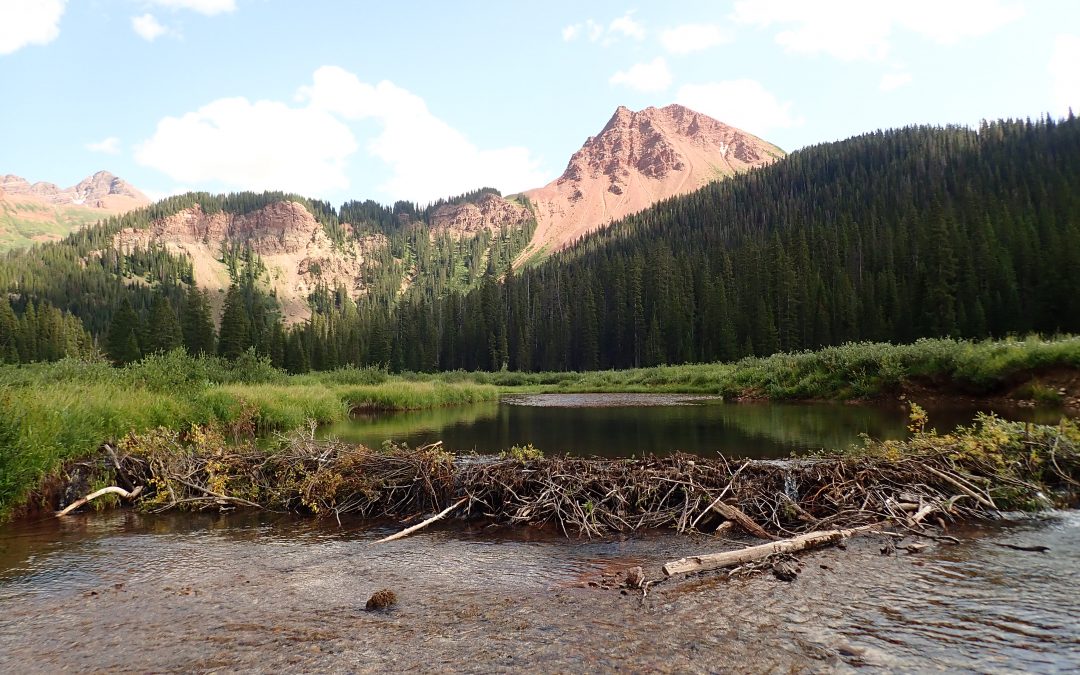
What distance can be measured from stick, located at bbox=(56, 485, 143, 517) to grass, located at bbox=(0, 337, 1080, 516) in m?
0.81

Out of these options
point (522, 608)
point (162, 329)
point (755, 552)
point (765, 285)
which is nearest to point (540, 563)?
point (522, 608)

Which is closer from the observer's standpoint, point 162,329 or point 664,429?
point 664,429

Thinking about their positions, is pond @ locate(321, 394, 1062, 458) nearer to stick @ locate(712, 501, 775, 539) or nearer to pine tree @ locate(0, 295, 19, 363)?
stick @ locate(712, 501, 775, 539)

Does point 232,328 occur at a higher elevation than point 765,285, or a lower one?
lower

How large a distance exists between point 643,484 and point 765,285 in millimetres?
89916

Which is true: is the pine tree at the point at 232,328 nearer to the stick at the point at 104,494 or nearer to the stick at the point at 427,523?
the stick at the point at 104,494

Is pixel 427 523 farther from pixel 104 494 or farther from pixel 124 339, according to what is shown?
pixel 124 339

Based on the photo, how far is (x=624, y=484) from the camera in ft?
35.1

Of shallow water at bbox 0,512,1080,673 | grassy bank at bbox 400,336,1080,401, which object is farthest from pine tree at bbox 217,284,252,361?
shallow water at bbox 0,512,1080,673

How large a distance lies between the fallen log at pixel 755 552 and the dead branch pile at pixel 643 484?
545 mm

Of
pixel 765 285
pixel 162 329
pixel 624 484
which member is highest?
pixel 765 285

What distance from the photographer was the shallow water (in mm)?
5465

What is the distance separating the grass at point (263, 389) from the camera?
A: 12.6 meters

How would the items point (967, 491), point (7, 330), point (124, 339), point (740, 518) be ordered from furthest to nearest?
point (7, 330) < point (124, 339) < point (967, 491) < point (740, 518)
